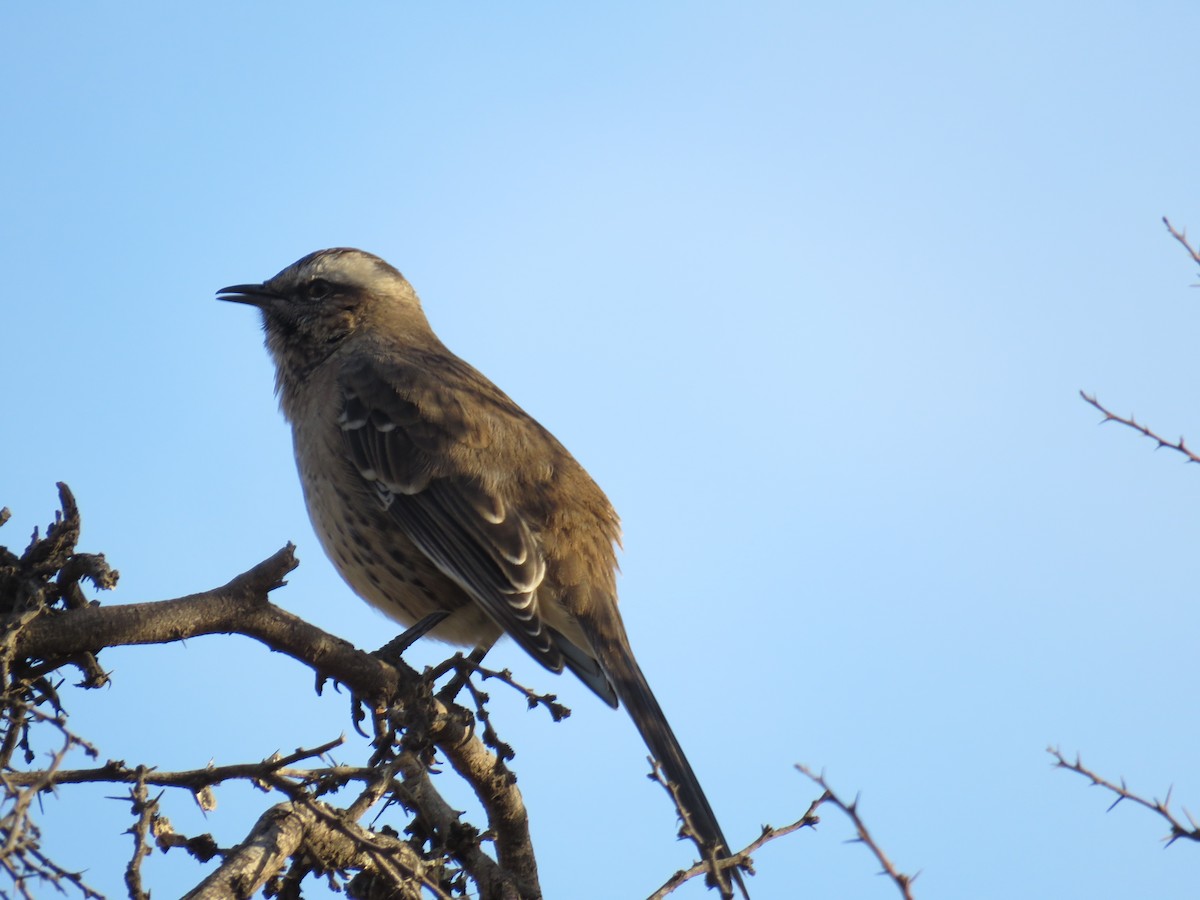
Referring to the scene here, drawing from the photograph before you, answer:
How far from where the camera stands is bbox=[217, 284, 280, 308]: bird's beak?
21.9 ft

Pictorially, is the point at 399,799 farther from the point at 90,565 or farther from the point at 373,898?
the point at 90,565

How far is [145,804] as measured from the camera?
294 centimetres

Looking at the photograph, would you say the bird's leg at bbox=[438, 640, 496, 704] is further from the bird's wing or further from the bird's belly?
the bird's wing

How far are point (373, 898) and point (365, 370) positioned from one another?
109 inches

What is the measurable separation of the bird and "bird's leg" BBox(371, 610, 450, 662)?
2 cm

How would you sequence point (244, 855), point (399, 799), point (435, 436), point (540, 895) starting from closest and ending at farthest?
point (244, 855) → point (399, 799) → point (540, 895) → point (435, 436)

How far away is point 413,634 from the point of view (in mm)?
5242

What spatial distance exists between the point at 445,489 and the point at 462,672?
1.18 m

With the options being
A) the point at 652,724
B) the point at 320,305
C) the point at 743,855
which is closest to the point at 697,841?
the point at 743,855

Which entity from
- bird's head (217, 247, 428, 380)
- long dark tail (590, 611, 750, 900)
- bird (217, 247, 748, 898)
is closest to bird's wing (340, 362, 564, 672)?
bird (217, 247, 748, 898)

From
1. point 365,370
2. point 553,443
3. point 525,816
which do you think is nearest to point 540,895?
point 525,816

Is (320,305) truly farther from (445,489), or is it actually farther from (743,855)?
(743,855)

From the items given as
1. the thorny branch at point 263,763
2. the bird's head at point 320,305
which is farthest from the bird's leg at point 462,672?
the bird's head at point 320,305

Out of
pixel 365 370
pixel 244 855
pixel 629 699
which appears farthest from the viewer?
pixel 365 370
